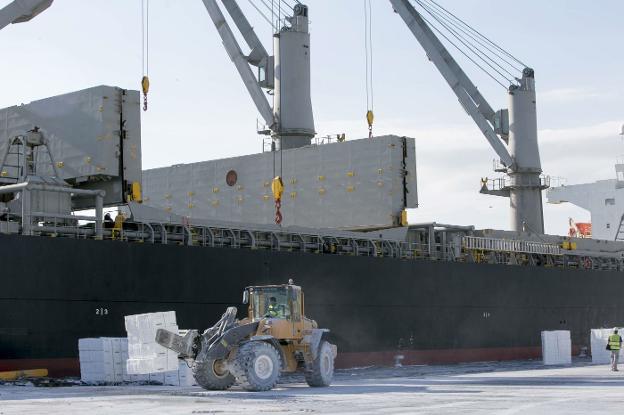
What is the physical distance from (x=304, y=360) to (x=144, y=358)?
3.84 m

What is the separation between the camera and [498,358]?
4216cm

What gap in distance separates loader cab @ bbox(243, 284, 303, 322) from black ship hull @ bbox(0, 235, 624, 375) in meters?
6.76

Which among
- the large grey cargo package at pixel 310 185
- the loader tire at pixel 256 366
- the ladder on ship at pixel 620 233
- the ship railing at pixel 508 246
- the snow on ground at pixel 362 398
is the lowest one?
the snow on ground at pixel 362 398

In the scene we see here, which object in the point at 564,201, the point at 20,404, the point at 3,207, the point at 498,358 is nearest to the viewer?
the point at 20,404

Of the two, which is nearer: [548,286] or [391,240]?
[391,240]

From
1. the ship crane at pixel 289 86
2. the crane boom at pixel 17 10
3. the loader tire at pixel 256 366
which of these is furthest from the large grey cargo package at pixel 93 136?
the ship crane at pixel 289 86

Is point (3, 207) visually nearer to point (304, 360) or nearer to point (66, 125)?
point (66, 125)

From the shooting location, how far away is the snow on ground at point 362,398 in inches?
647

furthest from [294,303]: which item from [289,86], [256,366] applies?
[289,86]

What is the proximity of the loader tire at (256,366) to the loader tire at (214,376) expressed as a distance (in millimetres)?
890

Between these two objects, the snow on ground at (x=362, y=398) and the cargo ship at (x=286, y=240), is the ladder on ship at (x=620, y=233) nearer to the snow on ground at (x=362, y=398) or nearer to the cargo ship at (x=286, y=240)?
the cargo ship at (x=286, y=240)

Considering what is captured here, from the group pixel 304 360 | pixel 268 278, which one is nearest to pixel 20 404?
pixel 304 360

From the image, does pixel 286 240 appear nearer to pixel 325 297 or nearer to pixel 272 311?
pixel 325 297

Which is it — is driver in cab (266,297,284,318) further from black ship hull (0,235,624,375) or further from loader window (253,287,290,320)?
black ship hull (0,235,624,375)
